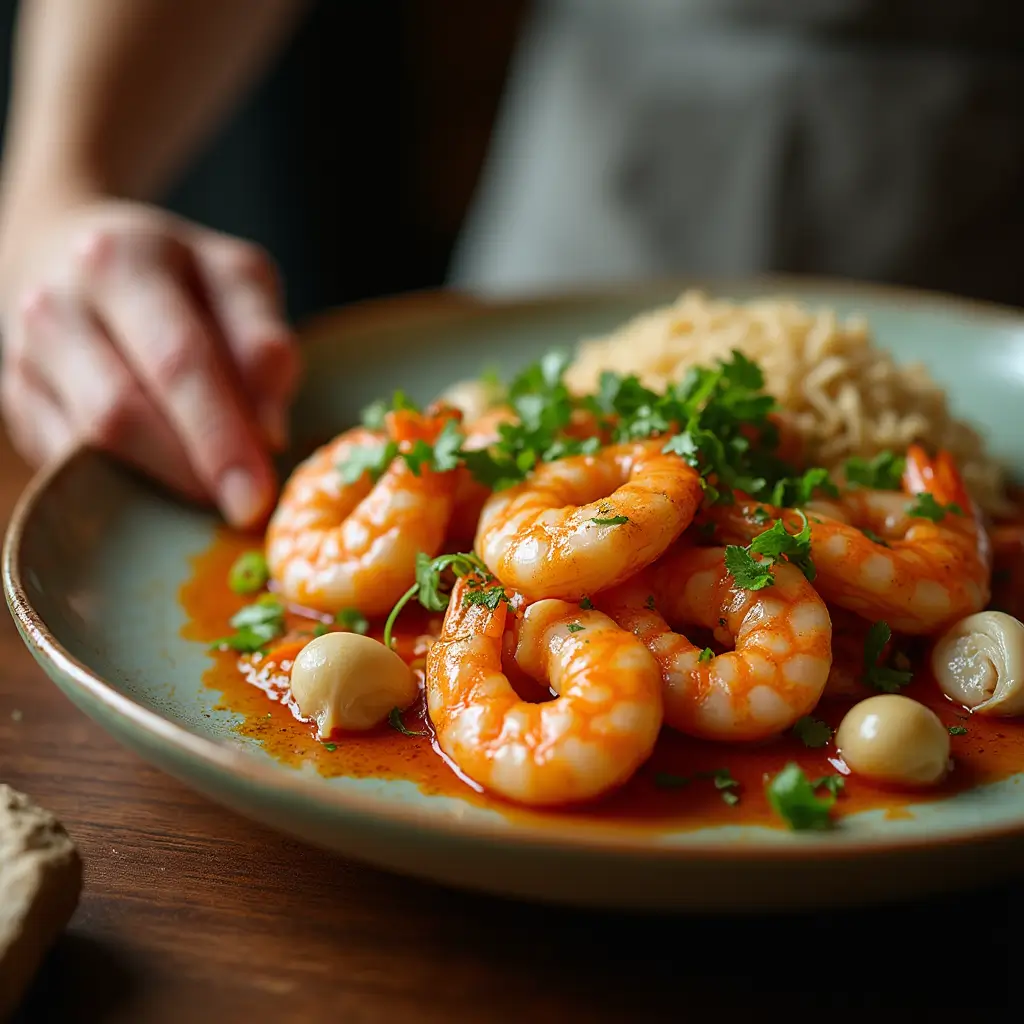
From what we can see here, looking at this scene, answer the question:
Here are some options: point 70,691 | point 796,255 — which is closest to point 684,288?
point 796,255

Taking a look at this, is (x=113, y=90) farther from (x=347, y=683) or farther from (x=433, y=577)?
(x=347, y=683)

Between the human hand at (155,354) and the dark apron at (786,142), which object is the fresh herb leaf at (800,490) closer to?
the human hand at (155,354)

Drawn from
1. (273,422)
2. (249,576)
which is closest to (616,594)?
(249,576)

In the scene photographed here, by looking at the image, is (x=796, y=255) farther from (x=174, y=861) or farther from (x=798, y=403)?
(x=174, y=861)

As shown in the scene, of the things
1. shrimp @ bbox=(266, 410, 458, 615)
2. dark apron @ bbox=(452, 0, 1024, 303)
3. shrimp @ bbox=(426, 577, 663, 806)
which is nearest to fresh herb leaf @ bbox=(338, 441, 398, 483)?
shrimp @ bbox=(266, 410, 458, 615)

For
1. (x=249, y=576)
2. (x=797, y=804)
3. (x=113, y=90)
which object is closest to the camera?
(x=797, y=804)

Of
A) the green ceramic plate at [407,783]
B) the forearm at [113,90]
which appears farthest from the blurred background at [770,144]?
the forearm at [113,90]
